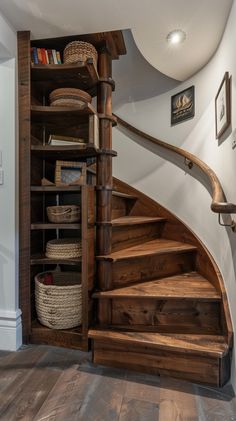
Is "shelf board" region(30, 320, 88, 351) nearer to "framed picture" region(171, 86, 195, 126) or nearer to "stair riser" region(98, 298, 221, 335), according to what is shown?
"stair riser" region(98, 298, 221, 335)

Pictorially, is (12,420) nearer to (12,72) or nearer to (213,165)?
(213,165)

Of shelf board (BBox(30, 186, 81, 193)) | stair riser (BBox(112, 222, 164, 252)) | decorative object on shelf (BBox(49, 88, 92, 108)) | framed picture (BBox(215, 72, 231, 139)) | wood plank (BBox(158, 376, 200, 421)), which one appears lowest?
wood plank (BBox(158, 376, 200, 421))

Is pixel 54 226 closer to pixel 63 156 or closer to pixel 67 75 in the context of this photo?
pixel 63 156

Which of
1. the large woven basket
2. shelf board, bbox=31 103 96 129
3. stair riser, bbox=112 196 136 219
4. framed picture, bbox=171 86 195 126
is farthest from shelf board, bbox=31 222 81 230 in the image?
framed picture, bbox=171 86 195 126

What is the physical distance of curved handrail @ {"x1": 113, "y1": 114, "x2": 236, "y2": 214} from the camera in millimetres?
1224

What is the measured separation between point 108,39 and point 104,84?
0.31m

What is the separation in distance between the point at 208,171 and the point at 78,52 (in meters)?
1.15

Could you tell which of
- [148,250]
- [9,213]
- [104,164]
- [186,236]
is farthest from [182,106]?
[9,213]

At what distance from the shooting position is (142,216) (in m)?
2.52

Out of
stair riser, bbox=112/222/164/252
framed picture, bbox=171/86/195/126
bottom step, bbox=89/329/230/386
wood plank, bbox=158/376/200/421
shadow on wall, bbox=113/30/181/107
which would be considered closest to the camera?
wood plank, bbox=158/376/200/421

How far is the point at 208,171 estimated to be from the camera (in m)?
1.68

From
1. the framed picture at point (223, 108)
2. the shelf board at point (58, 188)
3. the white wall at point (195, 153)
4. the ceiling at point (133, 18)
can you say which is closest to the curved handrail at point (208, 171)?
the white wall at point (195, 153)

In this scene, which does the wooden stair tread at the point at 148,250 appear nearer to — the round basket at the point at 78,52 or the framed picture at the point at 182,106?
the framed picture at the point at 182,106

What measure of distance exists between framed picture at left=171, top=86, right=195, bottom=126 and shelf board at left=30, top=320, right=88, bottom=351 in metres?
1.88
